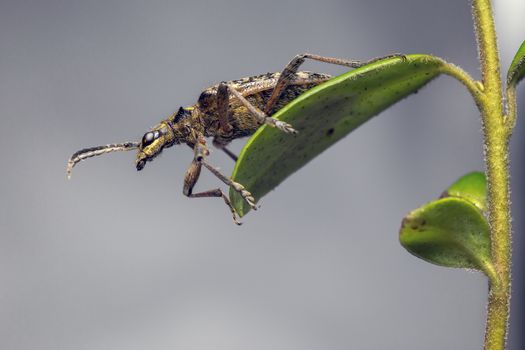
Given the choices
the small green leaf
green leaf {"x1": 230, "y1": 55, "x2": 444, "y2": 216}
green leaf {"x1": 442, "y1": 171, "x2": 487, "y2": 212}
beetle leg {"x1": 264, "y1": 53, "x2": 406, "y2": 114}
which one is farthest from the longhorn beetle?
the small green leaf

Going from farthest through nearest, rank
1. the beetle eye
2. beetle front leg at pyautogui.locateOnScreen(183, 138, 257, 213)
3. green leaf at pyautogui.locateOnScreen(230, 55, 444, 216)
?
the beetle eye → beetle front leg at pyautogui.locateOnScreen(183, 138, 257, 213) → green leaf at pyautogui.locateOnScreen(230, 55, 444, 216)

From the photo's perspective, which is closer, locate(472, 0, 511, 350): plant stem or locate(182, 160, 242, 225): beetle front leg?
locate(472, 0, 511, 350): plant stem

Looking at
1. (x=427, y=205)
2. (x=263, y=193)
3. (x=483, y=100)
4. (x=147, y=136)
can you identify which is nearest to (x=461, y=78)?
(x=483, y=100)

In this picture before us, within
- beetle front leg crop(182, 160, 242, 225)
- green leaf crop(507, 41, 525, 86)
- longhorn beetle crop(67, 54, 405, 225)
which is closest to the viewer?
green leaf crop(507, 41, 525, 86)

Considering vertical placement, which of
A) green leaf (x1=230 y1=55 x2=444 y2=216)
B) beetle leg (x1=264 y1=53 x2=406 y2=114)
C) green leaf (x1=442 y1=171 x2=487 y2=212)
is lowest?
green leaf (x1=442 y1=171 x2=487 y2=212)

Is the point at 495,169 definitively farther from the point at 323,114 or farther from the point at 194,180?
the point at 194,180

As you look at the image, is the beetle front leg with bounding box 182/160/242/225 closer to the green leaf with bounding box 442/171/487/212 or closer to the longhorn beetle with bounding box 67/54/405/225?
the longhorn beetle with bounding box 67/54/405/225

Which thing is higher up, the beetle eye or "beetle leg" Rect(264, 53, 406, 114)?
"beetle leg" Rect(264, 53, 406, 114)

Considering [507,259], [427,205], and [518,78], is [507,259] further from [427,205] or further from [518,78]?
[518,78]
